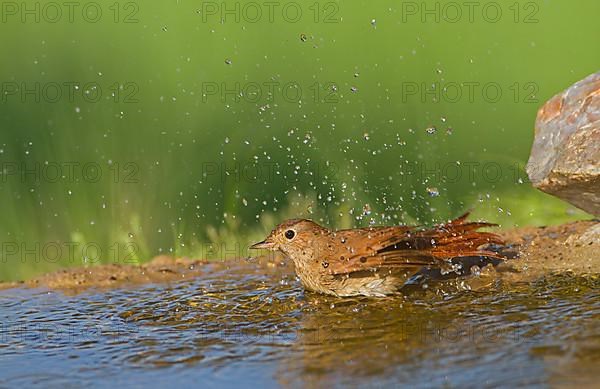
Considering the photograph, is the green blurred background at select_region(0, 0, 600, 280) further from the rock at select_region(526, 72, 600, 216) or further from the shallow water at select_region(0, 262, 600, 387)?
the rock at select_region(526, 72, 600, 216)

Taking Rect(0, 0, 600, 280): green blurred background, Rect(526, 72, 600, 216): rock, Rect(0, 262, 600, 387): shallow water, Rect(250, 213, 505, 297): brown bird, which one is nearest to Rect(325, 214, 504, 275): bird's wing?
Rect(250, 213, 505, 297): brown bird

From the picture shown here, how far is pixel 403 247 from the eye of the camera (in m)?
5.01

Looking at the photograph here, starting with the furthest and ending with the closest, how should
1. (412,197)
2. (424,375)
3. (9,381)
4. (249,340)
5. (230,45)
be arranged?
(230,45)
(412,197)
(249,340)
(9,381)
(424,375)

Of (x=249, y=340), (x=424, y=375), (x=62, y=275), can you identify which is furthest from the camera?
(x=62, y=275)

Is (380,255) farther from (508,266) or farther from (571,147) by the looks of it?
(571,147)

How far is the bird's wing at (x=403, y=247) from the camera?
4.87m

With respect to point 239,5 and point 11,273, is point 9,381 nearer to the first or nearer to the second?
point 11,273

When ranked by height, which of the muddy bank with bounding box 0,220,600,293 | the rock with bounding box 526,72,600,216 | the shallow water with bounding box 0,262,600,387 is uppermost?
the rock with bounding box 526,72,600,216

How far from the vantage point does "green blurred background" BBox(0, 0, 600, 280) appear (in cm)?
654

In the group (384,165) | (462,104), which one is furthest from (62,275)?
(462,104)

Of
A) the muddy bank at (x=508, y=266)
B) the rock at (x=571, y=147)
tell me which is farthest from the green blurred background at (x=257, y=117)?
the rock at (x=571, y=147)

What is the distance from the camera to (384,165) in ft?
22.6

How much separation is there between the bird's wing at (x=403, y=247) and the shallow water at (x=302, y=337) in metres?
0.17

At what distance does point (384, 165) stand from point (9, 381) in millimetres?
3627
